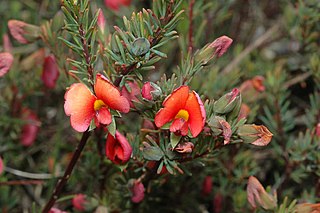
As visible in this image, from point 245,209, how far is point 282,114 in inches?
9.5

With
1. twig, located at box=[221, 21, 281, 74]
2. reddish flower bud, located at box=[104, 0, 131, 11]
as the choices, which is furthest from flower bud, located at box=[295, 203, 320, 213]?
reddish flower bud, located at box=[104, 0, 131, 11]

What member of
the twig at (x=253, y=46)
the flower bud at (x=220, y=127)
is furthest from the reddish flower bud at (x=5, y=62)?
the twig at (x=253, y=46)

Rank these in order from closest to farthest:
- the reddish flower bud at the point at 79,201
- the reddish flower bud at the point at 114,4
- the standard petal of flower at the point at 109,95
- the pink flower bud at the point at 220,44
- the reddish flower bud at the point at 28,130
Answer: the standard petal of flower at the point at 109,95
the pink flower bud at the point at 220,44
the reddish flower bud at the point at 79,201
the reddish flower bud at the point at 28,130
the reddish flower bud at the point at 114,4

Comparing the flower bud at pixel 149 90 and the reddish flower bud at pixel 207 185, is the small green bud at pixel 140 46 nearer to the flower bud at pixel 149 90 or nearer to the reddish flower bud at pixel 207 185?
the flower bud at pixel 149 90

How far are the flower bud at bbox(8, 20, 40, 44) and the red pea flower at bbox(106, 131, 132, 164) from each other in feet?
1.06

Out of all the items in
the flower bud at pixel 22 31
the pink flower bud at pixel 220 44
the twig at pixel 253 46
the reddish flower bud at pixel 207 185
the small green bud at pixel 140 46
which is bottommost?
the reddish flower bud at pixel 207 185

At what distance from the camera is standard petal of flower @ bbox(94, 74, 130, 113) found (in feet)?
2.53

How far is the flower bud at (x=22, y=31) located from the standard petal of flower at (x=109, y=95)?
344 millimetres

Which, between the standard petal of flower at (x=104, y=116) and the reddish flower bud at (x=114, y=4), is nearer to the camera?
the standard petal of flower at (x=104, y=116)

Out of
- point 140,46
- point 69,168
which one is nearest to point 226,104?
point 140,46

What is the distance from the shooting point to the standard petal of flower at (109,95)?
772mm

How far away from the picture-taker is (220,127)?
31.8 inches

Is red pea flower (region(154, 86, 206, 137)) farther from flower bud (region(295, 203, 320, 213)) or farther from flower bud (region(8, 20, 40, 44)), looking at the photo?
flower bud (region(8, 20, 40, 44))

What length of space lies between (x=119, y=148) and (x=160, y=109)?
0.13 m
